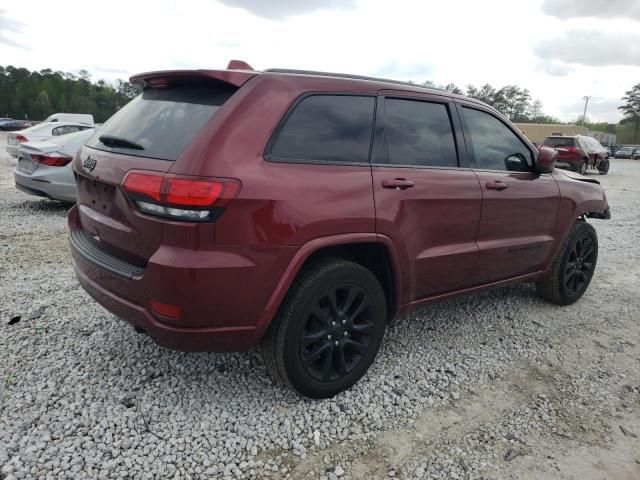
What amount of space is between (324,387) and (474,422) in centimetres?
86

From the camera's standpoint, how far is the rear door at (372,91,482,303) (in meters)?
2.86

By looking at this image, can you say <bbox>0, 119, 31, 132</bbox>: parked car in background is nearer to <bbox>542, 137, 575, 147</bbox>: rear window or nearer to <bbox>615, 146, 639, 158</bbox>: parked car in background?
<bbox>542, 137, 575, 147</bbox>: rear window

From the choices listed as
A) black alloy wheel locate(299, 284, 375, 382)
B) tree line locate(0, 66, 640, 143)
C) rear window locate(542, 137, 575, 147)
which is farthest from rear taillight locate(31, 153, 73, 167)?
tree line locate(0, 66, 640, 143)

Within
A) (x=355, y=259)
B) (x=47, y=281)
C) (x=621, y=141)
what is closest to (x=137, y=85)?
(x=355, y=259)

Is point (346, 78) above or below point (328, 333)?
above

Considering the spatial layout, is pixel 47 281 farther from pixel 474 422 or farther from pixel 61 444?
pixel 474 422

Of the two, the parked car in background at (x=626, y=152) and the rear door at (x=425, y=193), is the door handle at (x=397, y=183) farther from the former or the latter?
the parked car in background at (x=626, y=152)

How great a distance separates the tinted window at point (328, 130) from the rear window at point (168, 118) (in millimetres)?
370

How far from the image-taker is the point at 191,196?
2.19 m

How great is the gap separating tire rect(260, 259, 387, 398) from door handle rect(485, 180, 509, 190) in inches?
47.9

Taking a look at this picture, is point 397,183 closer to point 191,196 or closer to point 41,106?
point 191,196

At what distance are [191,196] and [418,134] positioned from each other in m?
1.61

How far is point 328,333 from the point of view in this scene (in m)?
2.72

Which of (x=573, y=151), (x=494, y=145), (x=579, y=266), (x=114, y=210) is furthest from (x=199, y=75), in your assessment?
(x=573, y=151)
